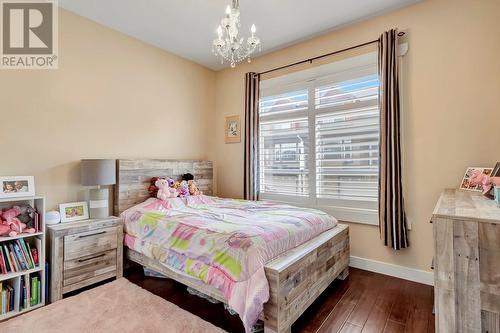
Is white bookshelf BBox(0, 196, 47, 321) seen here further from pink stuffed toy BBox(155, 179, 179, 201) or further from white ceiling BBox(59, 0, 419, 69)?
white ceiling BBox(59, 0, 419, 69)

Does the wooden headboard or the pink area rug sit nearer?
the pink area rug

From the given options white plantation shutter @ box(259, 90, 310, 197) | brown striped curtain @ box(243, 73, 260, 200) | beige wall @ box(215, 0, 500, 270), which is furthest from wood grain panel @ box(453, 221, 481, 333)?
brown striped curtain @ box(243, 73, 260, 200)

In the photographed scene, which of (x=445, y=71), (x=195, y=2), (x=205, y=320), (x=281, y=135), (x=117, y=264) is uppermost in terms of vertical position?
(x=195, y=2)

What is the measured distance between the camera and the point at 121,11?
255 centimetres

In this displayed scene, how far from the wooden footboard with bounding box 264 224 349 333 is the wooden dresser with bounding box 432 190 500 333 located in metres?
0.79

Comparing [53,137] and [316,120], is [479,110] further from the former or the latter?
[53,137]

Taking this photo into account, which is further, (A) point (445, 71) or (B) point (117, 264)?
(B) point (117, 264)

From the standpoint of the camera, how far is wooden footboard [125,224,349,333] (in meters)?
1.54

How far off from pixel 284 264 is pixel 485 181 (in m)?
1.52

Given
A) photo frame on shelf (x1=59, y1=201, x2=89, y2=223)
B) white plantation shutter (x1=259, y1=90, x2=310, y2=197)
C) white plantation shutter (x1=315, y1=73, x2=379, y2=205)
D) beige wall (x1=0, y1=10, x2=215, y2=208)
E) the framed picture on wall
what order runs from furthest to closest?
the framed picture on wall, white plantation shutter (x1=259, y1=90, x2=310, y2=197), white plantation shutter (x1=315, y1=73, x2=379, y2=205), photo frame on shelf (x1=59, y1=201, x2=89, y2=223), beige wall (x1=0, y1=10, x2=215, y2=208)

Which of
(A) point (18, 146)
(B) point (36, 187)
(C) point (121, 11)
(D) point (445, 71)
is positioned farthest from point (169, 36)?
(D) point (445, 71)

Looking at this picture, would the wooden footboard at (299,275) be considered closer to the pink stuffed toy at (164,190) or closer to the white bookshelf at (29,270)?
the pink stuffed toy at (164,190)

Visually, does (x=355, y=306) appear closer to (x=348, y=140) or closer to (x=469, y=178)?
(x=469, y=178)

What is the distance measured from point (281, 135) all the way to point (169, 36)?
6.30ft
